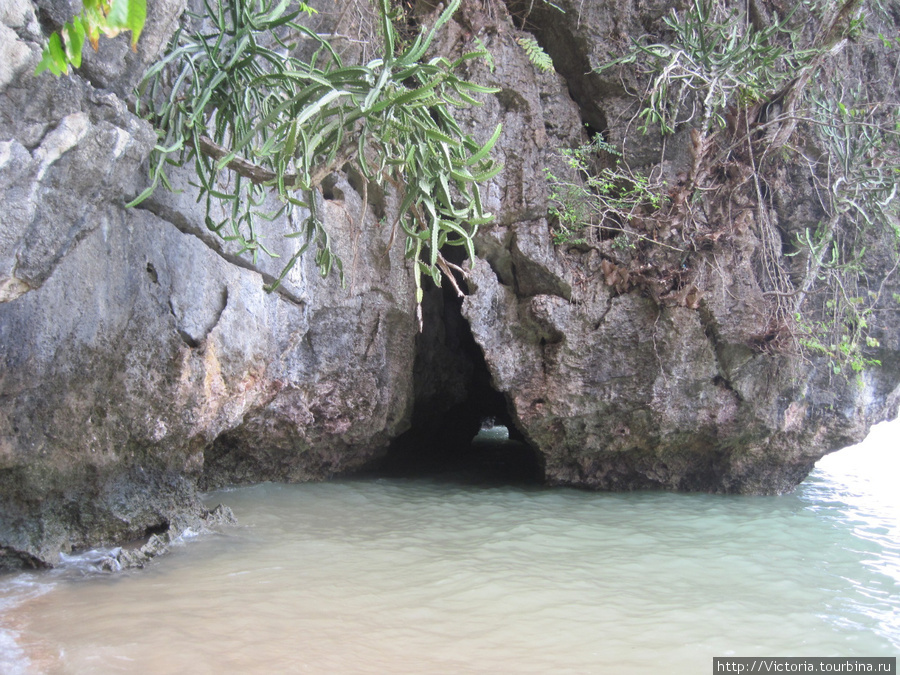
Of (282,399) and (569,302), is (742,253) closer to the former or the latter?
(569,302)

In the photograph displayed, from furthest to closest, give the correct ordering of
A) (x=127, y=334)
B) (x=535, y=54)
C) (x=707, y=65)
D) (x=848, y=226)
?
1. (x=848, y=226)
2. (x=535, y=54)
3. (x=707, y=65)
4. (x=127, y=334)

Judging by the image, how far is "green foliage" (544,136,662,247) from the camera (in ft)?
18.7

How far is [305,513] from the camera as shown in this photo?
476cm

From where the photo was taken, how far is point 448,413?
9.02 m

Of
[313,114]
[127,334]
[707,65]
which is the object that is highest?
[707,65]

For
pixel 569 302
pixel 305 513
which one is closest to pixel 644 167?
pixel 569 302

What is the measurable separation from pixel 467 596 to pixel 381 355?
296 centimetres

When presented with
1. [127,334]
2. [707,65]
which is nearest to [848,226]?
[707,65]

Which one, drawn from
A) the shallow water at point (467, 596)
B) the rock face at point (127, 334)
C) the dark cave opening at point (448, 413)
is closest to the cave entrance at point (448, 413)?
the dark cave opening at point (448, 413)

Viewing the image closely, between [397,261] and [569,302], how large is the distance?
1695mm

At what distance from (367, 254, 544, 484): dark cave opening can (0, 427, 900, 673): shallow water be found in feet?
6.75

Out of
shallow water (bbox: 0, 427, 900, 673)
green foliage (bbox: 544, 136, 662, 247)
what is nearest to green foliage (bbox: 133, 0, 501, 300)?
shallow water (bbox: 0, 427, 900, 673)

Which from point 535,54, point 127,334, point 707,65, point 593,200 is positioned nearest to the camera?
point 127,334

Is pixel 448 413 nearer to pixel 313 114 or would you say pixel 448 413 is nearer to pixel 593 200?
pixel 593 200
